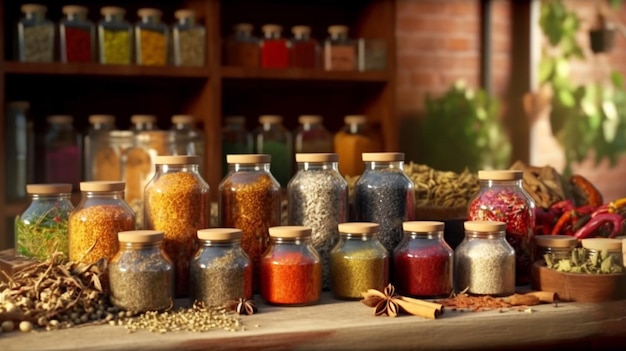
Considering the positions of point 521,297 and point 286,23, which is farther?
point 286,23

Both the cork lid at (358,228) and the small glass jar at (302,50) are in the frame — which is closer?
the cork lid at (358,228)

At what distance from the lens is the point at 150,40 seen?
9.57 feet

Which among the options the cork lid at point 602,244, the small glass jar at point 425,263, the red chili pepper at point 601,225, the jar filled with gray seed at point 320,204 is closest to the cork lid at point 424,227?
the small glass jar at point 425,263

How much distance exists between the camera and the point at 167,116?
10.8 feet

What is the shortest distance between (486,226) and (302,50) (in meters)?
1.79

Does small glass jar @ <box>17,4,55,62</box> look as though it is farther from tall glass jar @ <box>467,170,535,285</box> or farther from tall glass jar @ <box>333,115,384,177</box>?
tall glass jar @ <box>467,170,535,285</box>

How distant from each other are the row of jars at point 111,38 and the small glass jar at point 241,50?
12 centimetres

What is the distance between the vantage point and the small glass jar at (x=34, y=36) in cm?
278

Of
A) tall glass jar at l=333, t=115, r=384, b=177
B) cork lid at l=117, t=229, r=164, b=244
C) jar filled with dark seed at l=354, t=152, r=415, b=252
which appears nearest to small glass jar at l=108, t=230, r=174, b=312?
cork lid at l=117, t=229, r=164, b=244

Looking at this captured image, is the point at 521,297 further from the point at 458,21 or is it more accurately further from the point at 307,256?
the point at 458,21

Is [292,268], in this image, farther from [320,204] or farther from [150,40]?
[150,40]

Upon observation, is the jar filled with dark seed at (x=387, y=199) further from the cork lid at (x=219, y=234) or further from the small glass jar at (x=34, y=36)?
the small glass jar at (x=34, y=36)

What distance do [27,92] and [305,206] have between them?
1851mm

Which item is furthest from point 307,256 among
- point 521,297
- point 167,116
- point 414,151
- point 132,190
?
point 414,151
